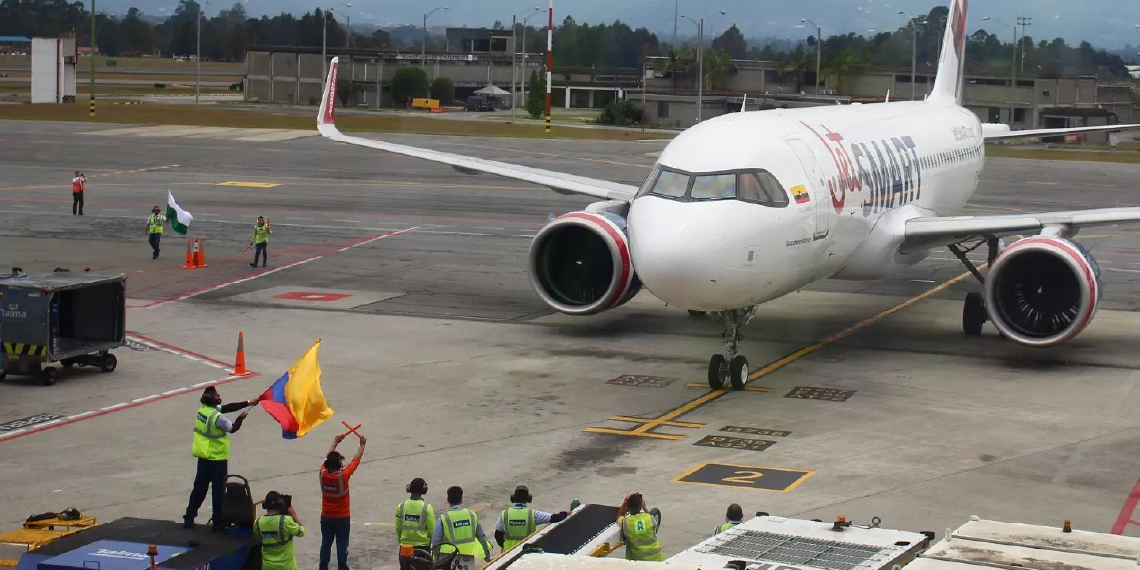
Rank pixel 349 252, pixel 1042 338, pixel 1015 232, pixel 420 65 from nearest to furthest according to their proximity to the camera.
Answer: pixel 1042 338
pixel 1015 232
pixel 349 252
pixel 420 65

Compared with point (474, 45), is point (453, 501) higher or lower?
lower

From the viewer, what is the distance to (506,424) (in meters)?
23.6

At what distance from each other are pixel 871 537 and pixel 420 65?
100 metres

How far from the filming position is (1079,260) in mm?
28031

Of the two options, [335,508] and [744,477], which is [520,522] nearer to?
[335,508]

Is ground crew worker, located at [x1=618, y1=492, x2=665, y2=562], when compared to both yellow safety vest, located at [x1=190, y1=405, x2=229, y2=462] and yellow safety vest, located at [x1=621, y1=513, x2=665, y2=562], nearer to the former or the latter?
yellow safety vest, located at [x1=621, y1=513, x2=665, y2=562]

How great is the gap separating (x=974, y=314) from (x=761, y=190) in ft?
28.4

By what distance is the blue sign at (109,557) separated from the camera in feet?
44.0

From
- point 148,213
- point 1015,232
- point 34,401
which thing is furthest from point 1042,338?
point 148,213

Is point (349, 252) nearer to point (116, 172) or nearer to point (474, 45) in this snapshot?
point (116, 172)

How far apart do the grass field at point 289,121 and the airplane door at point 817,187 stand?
63.6 m

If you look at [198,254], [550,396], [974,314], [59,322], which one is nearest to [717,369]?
[550,396]

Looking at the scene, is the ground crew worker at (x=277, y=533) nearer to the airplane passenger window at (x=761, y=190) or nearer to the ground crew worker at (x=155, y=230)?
the airplane passenger window at (x=761, y=190)

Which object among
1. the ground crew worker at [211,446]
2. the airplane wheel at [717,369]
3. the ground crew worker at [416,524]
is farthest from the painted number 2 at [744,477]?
the ground crew worker at [211,446]
